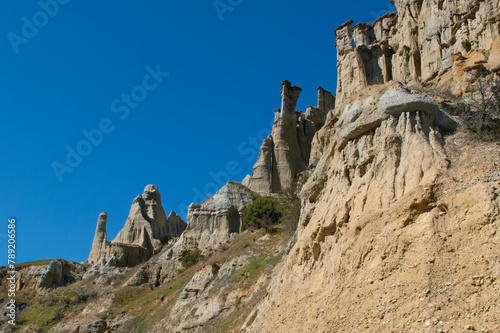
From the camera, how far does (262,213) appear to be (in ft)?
126

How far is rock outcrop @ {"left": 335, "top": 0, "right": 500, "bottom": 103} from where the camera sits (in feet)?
83.2

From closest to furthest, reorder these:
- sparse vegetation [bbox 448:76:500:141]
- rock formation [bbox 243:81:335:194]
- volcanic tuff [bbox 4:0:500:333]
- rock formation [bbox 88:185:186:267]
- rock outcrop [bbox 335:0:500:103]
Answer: volcanic tuff [bbox 4:0:500:333], sparse vegetation [bbox 448:76:500:141], rock outcrop [bbox 335:0:500:103], rock formation [bbox 243:81:335:194], rock formation [bbox 88:185:186:267]

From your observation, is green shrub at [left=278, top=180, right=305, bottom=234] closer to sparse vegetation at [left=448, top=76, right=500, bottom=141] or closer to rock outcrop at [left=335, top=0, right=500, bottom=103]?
rock outcrop at [left=335, top=0, right=500, bottom=103]

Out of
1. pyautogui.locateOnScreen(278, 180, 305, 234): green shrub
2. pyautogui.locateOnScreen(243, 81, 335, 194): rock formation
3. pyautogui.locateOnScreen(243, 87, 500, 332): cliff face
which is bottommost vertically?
pyautogui.locateOnScreen(243, 87, 500, 332): cliff face

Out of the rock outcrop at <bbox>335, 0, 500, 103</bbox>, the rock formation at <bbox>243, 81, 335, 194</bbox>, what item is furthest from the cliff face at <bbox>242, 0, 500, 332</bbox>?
the rock formation at <bbox>243, 81, 335, 194</bbox>

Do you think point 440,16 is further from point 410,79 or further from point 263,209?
point 263,209

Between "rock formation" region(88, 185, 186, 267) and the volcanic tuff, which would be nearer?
the volcanic tuff

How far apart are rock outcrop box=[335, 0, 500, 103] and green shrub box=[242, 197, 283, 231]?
10627 mm

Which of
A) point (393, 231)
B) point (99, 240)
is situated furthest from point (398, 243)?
point (99, 240)

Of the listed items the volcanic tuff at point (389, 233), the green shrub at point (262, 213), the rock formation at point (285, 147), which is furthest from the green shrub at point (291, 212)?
the rock formation at point (285, 147)

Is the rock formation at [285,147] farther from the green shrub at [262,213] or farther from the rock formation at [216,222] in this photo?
the green shrub at [262,213]

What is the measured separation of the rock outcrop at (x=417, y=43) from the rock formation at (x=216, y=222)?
1346 cm

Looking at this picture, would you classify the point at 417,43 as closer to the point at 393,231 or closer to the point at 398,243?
the point at 393,231

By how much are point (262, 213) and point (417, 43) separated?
58.8 ft
